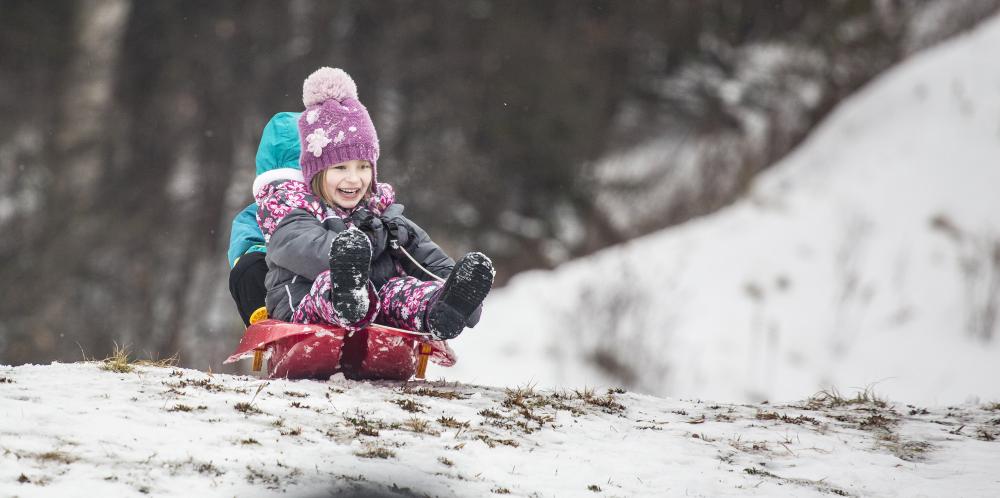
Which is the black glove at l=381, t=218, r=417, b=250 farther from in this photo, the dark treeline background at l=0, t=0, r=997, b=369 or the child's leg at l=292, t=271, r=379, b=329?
the dark treeline background at l=0, t=0, r=997, b=369

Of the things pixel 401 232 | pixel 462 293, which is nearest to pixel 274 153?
pixel 401 232

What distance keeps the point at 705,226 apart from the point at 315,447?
27.9 feet

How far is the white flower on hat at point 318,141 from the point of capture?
448 centimetres

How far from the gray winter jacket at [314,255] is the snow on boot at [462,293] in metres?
0.50

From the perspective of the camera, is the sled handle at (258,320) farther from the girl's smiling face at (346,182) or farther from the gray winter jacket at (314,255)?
the girl's smiling face at (346,182)

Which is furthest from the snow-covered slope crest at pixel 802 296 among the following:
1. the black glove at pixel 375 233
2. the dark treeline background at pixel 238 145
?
the black glove at pixel 375 233

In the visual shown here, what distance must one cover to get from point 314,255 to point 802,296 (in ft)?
22.6

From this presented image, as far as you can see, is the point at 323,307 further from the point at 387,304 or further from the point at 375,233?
the point at 375,233

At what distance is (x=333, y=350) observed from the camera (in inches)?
167

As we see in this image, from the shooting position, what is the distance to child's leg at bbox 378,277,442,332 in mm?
4117

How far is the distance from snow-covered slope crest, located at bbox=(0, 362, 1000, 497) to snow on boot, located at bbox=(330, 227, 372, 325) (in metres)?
0.31

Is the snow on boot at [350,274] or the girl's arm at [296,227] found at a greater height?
the girl's arm at [296,227]

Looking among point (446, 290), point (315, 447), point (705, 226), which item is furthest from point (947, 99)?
point (315, 447)

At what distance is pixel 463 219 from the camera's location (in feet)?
44.0
